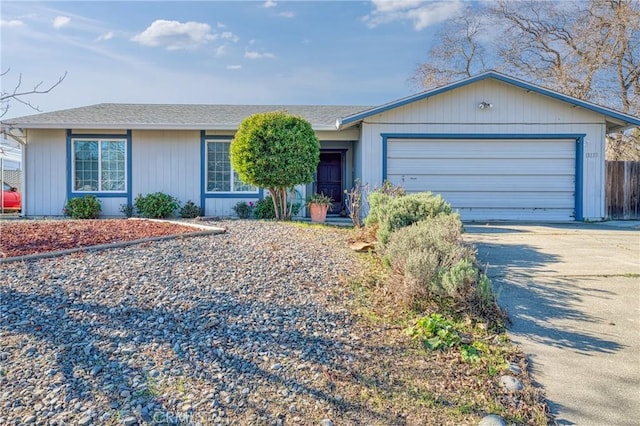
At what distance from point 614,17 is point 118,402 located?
22657 mm

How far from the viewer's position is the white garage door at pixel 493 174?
449 inches

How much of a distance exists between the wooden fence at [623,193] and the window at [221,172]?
34.9ft

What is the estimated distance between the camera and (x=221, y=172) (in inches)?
472


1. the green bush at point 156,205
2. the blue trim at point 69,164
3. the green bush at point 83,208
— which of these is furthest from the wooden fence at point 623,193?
the blue trim at point 69,164

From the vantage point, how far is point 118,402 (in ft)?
8.19

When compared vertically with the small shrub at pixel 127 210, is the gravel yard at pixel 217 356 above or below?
below

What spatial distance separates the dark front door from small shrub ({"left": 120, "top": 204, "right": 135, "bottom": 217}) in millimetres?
5515

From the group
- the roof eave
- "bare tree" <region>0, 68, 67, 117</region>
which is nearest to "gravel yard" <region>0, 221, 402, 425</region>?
"bare tree" <region>0, 68, 67, 117</region>

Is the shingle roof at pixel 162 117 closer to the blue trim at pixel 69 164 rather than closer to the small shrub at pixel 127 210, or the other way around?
the blue trim at pixel 69 164

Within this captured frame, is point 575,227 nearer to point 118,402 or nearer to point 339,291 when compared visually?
point 339,291

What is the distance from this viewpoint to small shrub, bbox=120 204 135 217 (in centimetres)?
1164

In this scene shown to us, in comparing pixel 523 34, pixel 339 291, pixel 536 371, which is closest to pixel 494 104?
pixel 339 291

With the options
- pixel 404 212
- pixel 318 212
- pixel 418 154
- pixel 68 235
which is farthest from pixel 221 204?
pixel 404 212

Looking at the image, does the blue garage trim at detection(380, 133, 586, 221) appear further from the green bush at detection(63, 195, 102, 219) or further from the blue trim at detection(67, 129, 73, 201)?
the blue trim at detection(67, 129, 73, 201)
